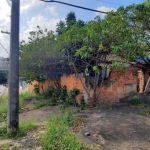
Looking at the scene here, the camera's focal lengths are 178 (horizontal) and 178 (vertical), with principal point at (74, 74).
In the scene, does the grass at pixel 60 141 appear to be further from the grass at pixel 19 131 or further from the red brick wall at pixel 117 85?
the red brick wall at pixel 117 85

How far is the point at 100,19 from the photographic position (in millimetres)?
6160

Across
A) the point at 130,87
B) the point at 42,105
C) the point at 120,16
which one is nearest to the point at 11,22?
the point at 120,16

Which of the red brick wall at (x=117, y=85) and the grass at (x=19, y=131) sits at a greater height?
the red brick wall at (x=117, y=85)

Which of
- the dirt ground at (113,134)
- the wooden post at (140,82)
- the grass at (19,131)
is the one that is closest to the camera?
the dirt ground at (113,134)

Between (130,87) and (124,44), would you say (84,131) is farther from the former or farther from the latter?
(130,87)

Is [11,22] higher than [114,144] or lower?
higher

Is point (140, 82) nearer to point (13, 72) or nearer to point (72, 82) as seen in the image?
point (72, 82)

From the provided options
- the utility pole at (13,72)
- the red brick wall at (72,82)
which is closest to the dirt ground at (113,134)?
the utility pole at (13,72)

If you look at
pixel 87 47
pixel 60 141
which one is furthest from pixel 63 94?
pixel 60 141

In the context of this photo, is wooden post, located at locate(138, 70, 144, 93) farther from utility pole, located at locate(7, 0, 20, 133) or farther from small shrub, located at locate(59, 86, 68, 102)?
utility pole, located at locate(7, 0, 20, 133)

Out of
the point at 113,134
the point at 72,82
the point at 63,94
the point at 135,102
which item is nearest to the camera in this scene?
the point at 113,134

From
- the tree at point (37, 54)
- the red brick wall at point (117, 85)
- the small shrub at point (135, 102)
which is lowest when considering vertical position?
the small shrub at point (135, 102)

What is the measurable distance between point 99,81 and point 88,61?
1.11 metres

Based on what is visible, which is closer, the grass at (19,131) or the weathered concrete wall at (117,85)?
the grass at (19,131)
